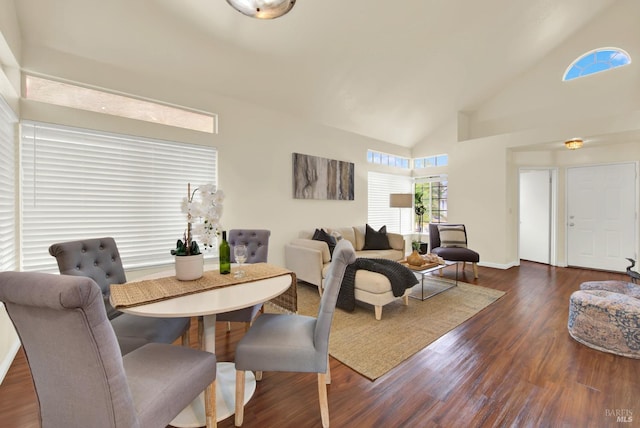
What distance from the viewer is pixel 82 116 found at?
2.76 meters

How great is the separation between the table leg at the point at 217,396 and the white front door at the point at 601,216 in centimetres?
645

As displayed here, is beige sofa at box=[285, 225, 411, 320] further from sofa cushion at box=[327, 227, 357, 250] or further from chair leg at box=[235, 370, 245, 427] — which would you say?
chair leg at box=[235, 370, 245, 427]

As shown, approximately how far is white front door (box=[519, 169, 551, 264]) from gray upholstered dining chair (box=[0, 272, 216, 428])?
6.96 metres

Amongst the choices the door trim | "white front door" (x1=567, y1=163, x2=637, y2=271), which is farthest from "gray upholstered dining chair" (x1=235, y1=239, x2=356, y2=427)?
"white front door" (x1=567, y1=163, x2=637, y2=271)

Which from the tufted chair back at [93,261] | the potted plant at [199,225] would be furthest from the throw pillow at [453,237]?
the tufted chair back at [93,261]

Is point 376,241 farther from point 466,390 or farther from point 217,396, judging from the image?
point 217,396

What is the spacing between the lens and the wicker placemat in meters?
1.45

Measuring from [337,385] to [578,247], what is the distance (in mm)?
5991

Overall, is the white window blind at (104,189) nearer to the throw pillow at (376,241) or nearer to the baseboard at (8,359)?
the baseboard at (8,359)

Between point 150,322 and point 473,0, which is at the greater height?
point 473,0

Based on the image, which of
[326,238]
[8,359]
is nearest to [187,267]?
[8,359]

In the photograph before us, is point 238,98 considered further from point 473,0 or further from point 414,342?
point 414,342

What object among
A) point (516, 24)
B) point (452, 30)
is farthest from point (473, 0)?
point (516, 24)

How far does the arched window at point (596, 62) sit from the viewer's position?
14.9 feet
